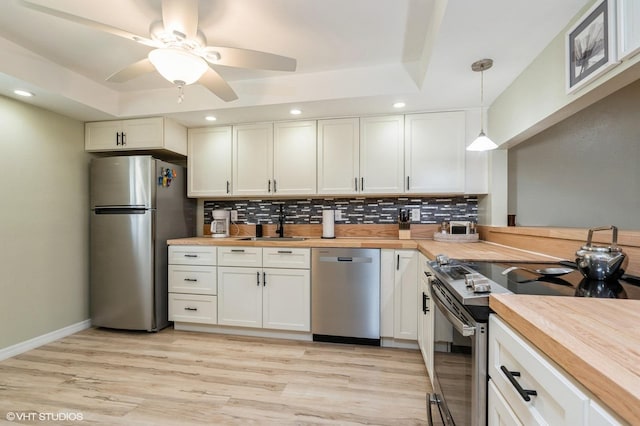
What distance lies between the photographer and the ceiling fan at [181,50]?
141 cm

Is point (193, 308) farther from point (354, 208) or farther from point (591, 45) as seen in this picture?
point (591, 45)

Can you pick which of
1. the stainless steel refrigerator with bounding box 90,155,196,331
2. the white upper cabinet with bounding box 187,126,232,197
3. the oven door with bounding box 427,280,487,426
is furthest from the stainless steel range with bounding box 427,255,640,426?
the stainless steel refrigerator with bounding box 90,155,196,331

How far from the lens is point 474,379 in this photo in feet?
3.04

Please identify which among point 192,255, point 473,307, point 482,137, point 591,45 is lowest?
point 192,255

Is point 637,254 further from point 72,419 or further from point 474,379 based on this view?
point 72,419

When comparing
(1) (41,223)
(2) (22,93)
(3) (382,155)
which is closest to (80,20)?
(2) (22,93)

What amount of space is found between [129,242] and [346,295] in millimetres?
2156

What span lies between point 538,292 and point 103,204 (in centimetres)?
348

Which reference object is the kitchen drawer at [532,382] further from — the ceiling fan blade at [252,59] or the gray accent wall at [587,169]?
the ceiling fan blade at [252,59]

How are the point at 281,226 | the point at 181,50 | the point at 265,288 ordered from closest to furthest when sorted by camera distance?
the point at 181,50
the point at 265,288
the point at 281,226

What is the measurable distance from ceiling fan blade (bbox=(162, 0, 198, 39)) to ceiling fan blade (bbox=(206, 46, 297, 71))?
0.15 meters

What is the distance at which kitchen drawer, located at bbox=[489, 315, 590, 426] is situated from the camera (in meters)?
0.52

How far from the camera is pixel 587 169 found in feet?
6.11

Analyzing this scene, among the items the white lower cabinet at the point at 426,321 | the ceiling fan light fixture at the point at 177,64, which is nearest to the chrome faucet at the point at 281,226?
the white lower cabinet at the point at 426,321
